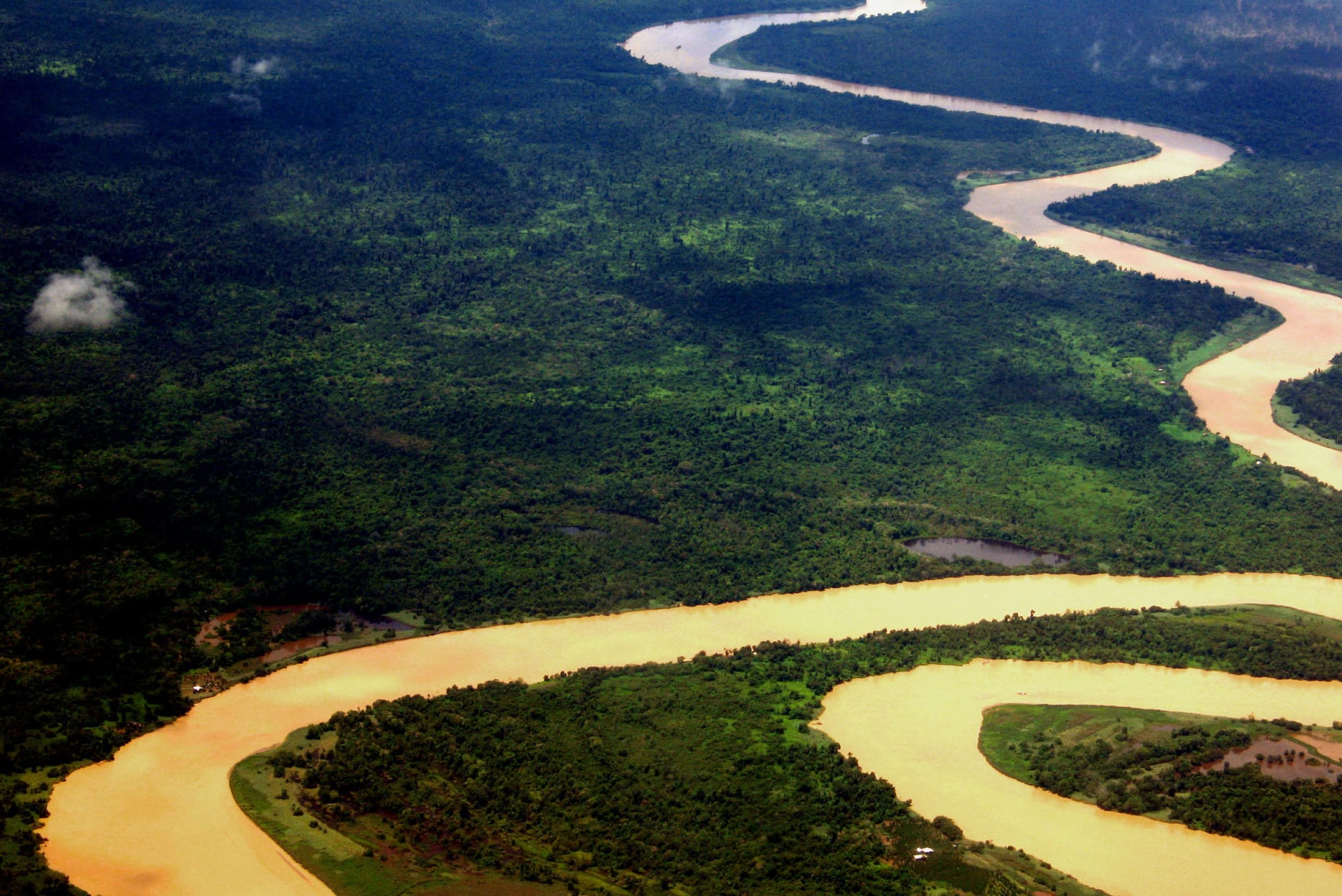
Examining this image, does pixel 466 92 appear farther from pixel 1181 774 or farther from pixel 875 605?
pixel 1181 774

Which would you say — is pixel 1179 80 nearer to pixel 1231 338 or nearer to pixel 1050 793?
pixel 1231 338

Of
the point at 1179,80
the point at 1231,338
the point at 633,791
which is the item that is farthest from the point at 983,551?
the point at 1179,80

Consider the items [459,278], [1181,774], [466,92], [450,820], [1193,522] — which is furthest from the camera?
[466,92]

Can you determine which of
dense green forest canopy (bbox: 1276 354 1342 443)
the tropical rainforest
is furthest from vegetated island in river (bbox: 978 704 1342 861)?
the tropical rainforest

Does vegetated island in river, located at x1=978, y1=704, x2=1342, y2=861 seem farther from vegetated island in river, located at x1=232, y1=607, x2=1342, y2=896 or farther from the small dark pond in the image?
the small dark pond

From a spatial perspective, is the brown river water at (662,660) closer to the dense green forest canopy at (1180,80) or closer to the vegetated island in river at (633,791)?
the vegetated island in river at (633,791)

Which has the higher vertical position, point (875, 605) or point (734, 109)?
point (734, 109)

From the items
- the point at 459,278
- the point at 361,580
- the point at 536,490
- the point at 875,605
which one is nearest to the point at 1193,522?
the point at 875,605
